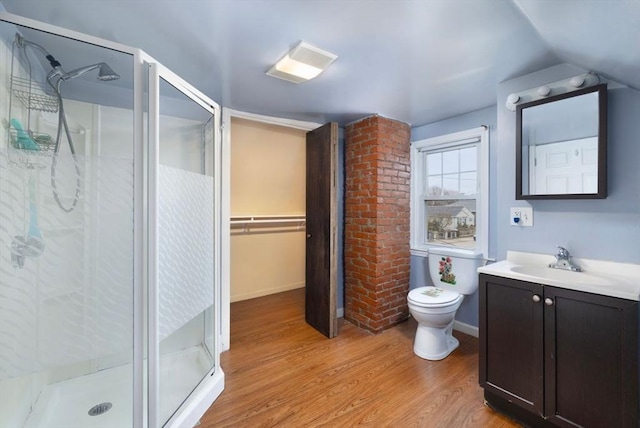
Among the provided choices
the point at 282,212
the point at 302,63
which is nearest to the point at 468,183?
the point at 302,63

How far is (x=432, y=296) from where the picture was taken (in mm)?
2201

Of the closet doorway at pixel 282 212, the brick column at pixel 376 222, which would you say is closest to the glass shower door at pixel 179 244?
the closet doorway at pixel 282 212

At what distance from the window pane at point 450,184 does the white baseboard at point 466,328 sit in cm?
125

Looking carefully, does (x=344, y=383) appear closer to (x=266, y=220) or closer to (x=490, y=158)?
(x=490, y=158)

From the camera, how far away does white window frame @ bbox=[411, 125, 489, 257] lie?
2.40m

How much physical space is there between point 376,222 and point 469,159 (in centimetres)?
107

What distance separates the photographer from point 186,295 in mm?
1595

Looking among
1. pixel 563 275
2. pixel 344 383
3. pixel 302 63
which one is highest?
pixel 302 63

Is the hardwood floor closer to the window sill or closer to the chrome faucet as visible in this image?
the window sill

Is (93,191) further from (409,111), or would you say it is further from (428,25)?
(409,111)

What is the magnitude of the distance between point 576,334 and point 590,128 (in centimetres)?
115

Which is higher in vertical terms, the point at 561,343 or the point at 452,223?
the point at 452,223

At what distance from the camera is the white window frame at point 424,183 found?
2398 mm

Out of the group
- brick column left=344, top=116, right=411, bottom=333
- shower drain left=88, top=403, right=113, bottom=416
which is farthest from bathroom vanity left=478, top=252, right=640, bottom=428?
shower drain left=88, top=403, right=113, bottom=416
